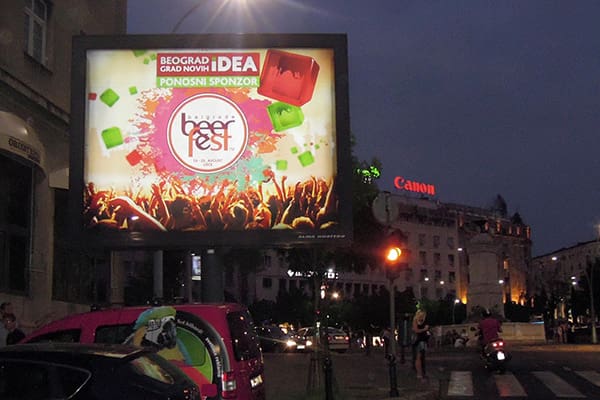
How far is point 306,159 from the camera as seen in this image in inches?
619

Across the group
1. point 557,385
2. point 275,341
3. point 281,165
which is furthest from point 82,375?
point 275,341

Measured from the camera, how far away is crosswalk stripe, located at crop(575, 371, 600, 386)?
17900mm

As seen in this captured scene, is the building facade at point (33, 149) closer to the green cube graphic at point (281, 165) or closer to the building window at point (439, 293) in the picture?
Answer: the green cube graphic at point (281, 165)

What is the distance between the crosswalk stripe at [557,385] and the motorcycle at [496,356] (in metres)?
0.82

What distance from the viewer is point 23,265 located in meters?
17.6

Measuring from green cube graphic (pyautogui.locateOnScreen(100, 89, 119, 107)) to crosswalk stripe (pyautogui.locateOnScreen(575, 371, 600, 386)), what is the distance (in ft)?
37.4

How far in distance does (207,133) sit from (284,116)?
1.50 metres

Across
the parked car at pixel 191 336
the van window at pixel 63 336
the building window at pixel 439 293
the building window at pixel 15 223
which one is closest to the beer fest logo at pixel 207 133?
the building window at pixel 15 223

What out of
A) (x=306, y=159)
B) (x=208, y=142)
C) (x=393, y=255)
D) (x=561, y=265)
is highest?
(x=561, y=265)

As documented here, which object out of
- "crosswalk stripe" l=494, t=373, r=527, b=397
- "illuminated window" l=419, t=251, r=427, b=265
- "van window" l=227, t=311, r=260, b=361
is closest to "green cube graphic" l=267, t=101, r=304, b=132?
"crosswalk stripe" l=494, t=373, r=527, b=397

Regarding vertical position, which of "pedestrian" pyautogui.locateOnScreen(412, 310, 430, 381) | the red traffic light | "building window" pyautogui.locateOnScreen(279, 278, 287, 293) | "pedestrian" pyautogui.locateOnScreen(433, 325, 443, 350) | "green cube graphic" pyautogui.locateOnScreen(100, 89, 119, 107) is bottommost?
"pedestrian" pyautogui.locateOnScreen(433, 325, 443, 350)

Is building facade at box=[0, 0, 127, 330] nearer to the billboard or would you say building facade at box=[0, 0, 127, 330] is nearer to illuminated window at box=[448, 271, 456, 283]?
the billboard

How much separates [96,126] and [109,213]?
1698 mm

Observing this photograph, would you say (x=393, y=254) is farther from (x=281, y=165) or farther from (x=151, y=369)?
(x=151, y=369)
